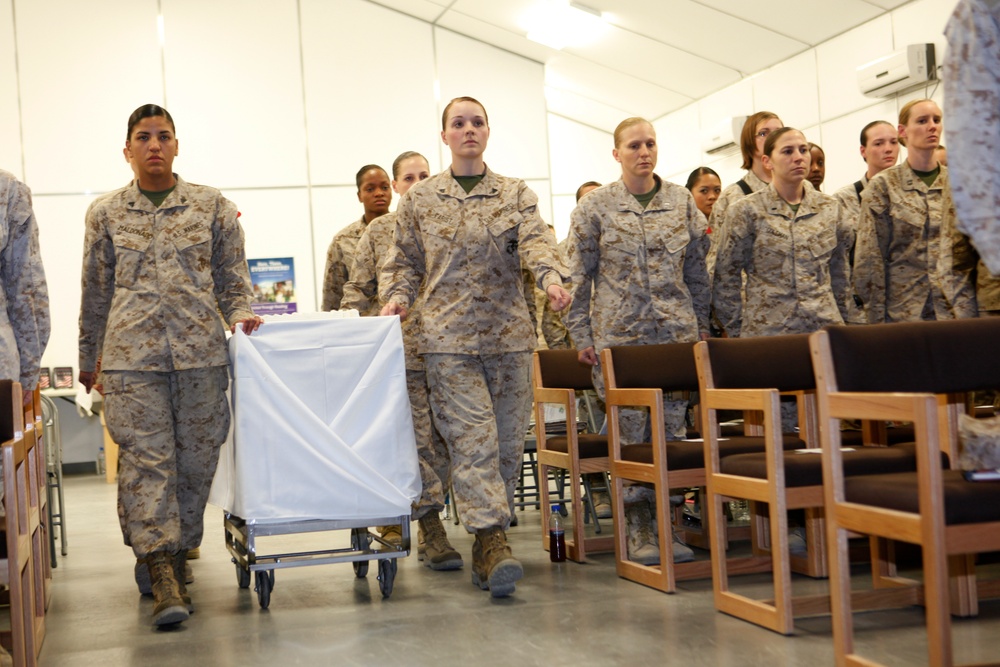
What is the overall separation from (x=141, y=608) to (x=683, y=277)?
8.05 feet

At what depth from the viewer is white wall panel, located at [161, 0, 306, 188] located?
1012cm

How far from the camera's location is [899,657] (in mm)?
2625

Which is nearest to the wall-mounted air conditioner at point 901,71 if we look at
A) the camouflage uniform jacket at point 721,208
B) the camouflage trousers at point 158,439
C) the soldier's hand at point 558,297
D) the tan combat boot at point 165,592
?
the camouflage uniform jacket at point 721,208

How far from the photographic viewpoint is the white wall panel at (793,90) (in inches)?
344

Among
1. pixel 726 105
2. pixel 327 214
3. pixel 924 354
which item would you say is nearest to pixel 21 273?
pixel 924 354

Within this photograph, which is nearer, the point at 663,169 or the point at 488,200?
the point at 488,200

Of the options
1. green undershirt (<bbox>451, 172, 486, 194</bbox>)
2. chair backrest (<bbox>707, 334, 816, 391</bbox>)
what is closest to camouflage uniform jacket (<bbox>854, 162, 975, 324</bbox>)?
chair backrest (<bbox>707, 334, 816, 391</bbox>)

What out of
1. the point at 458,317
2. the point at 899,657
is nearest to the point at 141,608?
the point at 458,317

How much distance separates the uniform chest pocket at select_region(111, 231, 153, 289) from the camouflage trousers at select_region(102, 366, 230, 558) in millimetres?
335

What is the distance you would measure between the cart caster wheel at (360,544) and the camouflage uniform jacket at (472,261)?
2.51ft

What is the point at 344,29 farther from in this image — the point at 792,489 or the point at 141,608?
the point at 792,489

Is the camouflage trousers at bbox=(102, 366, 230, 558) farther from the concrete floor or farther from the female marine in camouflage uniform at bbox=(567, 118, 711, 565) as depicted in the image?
the female marine in camouflage uniform at bbox=(567, 118, 711, 565)

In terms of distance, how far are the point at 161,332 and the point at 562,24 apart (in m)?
6.88

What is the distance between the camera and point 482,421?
3795 millimetres
